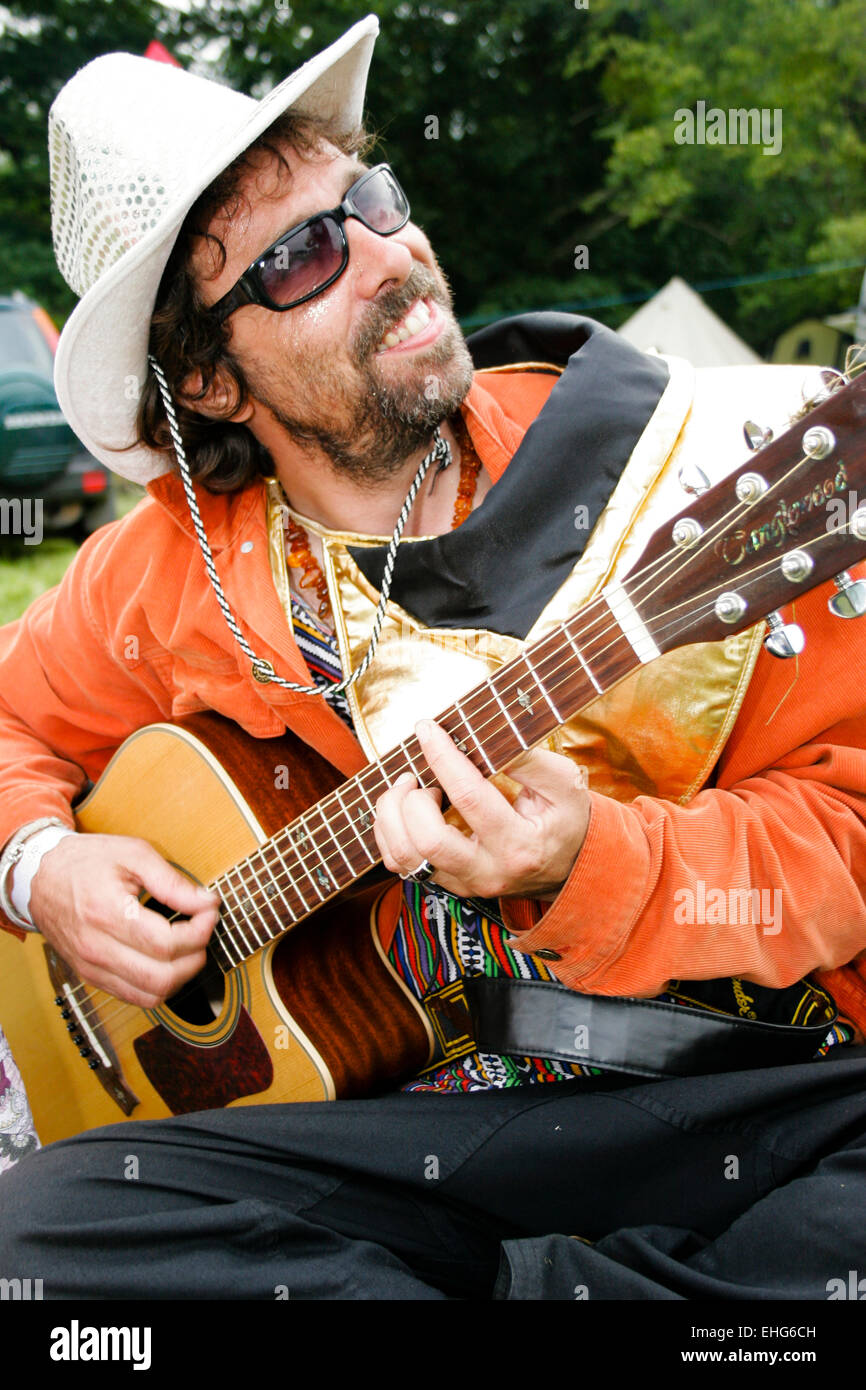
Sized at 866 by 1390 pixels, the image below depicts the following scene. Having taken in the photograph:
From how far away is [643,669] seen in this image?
4.77ft

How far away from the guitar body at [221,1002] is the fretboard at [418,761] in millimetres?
67

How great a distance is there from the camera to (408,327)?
176 centimetres

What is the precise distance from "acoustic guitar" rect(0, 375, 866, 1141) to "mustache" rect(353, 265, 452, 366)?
654 mm

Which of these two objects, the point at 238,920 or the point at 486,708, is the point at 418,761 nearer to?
the point at 486,708

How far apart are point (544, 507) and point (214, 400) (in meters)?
0.73

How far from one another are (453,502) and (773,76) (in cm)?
1226

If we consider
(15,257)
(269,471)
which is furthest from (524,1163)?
(15,257)

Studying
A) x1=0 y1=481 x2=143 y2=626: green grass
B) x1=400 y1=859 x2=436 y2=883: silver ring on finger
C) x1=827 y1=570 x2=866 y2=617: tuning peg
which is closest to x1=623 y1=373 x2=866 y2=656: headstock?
x1=827 y1=570 x2=866 y2=617: tuning peg

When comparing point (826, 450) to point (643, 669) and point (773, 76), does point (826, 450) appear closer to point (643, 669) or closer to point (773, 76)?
point (643, 669)

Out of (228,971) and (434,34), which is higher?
(434,34)

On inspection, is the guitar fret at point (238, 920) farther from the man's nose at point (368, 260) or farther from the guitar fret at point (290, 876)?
the man's nose at point (368, 260)

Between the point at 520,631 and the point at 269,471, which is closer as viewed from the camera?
the point at 520,631

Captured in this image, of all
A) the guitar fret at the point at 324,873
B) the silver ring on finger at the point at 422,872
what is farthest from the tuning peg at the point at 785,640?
the guitar fret at the point at 324,873

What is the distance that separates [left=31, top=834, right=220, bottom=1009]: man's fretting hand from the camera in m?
1.84
